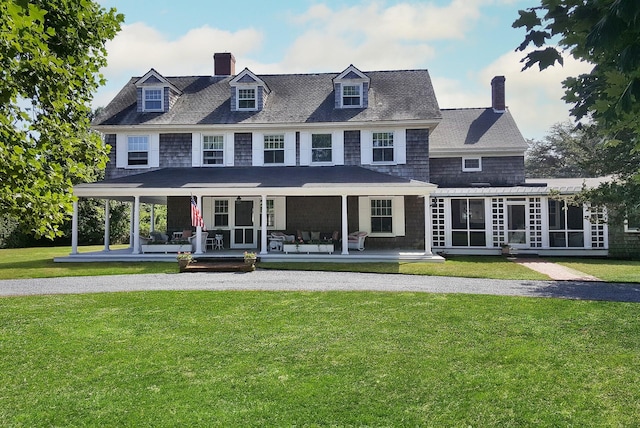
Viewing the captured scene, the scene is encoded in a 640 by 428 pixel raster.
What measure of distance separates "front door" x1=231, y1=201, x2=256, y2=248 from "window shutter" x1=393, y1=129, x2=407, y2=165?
22.4 ft

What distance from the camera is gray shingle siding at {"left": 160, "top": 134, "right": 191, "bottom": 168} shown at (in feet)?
67.2

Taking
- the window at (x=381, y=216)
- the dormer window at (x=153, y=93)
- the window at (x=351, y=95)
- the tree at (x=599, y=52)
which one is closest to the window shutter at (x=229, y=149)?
the dormer window at (x=153, y=93)

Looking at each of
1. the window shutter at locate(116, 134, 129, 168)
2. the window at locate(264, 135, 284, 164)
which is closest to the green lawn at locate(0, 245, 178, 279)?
the window shutter at locate(116, 134, 129, 168)

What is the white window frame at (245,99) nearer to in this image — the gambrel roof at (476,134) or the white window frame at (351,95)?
the white window frame at (351,95)

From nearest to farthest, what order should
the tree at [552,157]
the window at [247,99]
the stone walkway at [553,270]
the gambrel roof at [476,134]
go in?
the stone walkway at [553,270] < the window at [247,99] < the gambrel roof at [476,134] < the tree at [552,157]

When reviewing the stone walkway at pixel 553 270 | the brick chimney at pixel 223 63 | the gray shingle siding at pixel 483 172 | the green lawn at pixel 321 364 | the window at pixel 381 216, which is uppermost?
the brick chimney at pixel 223 63

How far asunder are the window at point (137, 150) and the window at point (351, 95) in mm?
9262

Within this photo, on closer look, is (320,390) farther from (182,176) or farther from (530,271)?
(182,176)

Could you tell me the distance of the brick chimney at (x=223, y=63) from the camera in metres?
24.1

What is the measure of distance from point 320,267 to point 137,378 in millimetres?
9865

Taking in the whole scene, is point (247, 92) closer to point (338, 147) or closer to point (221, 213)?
point (338, 147)

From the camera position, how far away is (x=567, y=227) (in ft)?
63.3

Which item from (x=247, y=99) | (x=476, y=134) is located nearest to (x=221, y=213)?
(x=247, y=99)

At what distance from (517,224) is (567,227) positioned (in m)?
2.04
